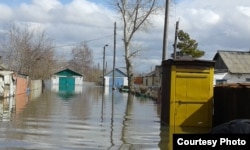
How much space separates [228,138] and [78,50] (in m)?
134

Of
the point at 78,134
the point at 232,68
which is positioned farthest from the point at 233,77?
the point at 78,134

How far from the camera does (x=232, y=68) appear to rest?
→ 54.9 metres

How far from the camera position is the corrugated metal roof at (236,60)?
54.9m

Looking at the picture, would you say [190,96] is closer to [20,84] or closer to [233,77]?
[20,84]

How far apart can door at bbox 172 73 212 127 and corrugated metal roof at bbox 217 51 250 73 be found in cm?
3947

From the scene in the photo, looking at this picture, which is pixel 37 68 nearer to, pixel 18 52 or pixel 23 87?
pixel 18 52

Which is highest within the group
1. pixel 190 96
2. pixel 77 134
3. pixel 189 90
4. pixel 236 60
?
pixel 236 60

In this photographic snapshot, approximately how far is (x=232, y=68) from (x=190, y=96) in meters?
40.2

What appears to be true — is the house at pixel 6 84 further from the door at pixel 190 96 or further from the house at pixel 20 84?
the door at pixel 190 96

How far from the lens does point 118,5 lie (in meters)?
62.2

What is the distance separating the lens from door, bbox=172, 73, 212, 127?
15938 millimetres

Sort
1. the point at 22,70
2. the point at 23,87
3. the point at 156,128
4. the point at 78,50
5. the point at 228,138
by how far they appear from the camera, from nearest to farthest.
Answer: the point at 228,138 < the point at 156,128 < the point at 23,87 < the point at 22,70 < the point at 78,50

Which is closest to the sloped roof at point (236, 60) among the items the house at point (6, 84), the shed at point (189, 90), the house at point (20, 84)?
the house at point (20, 84)

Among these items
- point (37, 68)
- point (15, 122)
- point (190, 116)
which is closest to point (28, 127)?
point (15, 122)
